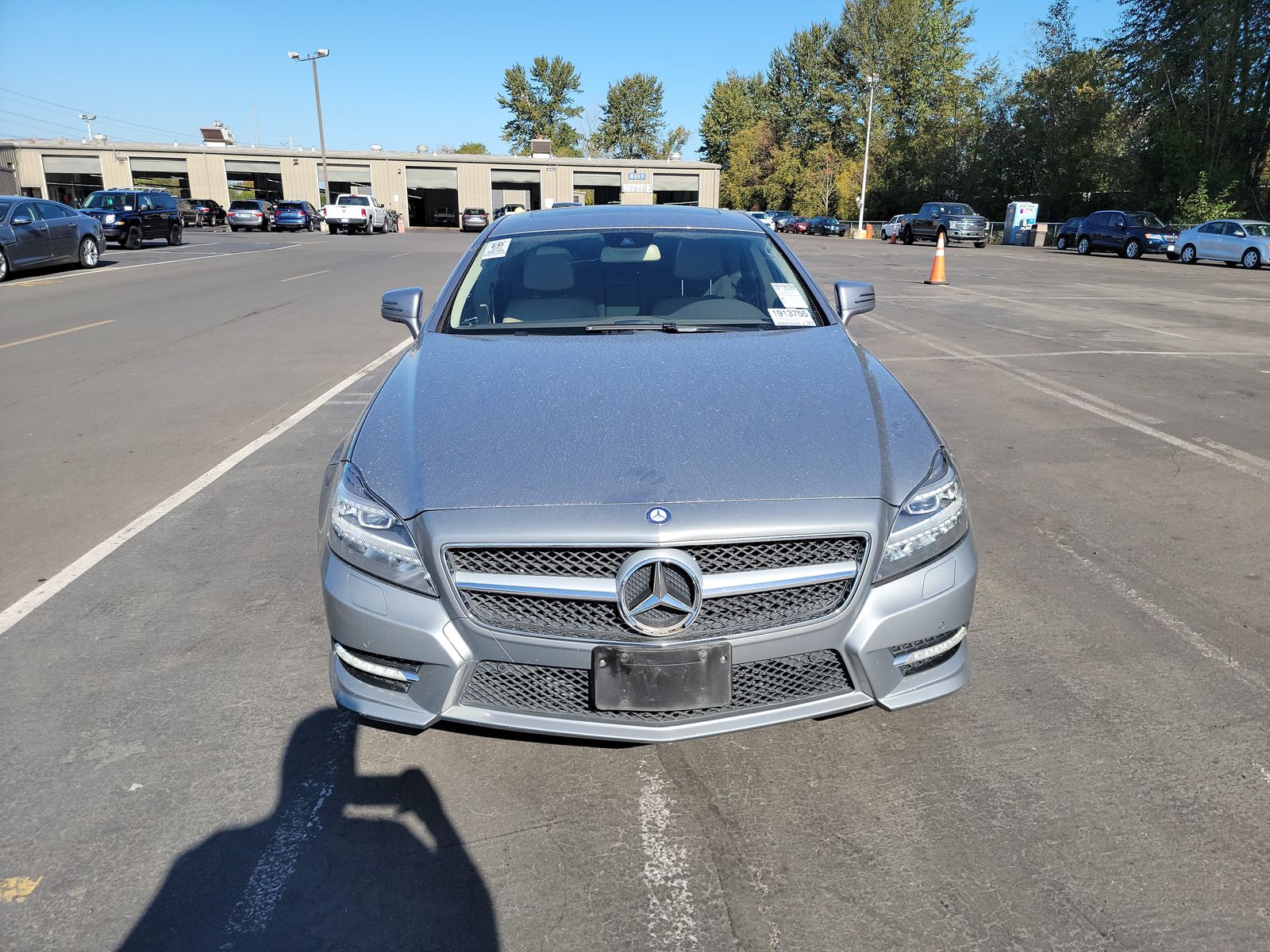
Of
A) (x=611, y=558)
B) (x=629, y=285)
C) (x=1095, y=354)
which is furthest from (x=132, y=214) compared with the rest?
(x=611, y=558)

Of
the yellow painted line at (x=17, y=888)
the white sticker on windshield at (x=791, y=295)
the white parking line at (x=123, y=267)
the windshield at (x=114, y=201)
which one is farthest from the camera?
the windshield at (x=114, y=201)

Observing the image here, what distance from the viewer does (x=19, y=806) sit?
9.14ft

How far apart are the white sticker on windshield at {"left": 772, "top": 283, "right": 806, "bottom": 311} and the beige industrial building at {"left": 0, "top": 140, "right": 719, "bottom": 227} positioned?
64.7 meters

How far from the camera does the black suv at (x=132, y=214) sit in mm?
30844

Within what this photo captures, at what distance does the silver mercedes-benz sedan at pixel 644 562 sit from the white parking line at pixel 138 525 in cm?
200

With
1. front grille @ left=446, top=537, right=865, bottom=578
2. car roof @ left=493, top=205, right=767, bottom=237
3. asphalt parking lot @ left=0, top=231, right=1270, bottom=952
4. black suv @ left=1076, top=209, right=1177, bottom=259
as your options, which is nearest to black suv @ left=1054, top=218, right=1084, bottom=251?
black suv @ left=1076, top=209, right=1177, bottom=259

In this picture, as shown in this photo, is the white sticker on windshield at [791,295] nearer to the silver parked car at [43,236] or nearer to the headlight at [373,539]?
the headlight at [373,539]

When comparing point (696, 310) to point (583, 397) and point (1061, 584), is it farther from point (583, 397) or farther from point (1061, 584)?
point (1061, 584)

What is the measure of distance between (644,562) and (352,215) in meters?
53.2

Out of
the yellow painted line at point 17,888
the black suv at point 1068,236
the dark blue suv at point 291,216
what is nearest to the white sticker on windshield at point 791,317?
the yellow painted line at point 17,888

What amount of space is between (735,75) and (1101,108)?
59.0 metres

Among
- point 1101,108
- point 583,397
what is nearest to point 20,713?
point 583,397

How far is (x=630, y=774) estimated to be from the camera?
2975mm

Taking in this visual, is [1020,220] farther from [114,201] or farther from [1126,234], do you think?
Result: [114,201]
